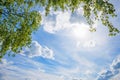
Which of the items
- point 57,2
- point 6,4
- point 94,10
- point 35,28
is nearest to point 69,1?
point 57,2

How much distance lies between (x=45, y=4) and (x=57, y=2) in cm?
108

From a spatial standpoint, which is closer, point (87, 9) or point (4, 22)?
point (87, 9)

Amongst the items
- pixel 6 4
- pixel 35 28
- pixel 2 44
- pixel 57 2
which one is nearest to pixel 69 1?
pixel 57 2

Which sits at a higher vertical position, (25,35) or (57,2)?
(57,2)

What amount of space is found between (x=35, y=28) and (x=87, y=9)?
Answer: 445 cm

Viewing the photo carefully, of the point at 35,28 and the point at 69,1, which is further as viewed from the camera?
the point at 35,28

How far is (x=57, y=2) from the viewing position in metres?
15.8

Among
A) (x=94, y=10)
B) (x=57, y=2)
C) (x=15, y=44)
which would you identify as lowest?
(x=15, y=44)

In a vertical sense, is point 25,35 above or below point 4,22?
below

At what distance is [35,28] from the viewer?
17.1 m

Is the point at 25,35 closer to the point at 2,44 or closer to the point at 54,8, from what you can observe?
the point at 2,44

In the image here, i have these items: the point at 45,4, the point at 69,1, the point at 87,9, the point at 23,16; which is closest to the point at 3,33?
the point at 23,16

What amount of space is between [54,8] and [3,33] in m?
4.22

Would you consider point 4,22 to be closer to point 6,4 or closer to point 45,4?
point 6,4
